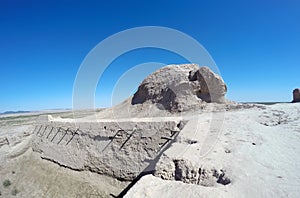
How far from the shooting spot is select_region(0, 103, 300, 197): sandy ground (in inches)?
135

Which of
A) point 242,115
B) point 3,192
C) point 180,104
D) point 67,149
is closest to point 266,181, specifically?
point 242,115

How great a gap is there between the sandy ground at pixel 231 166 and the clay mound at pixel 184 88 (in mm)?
1739

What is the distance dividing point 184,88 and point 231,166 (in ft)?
20.7

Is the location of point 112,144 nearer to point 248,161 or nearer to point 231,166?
point 231,166

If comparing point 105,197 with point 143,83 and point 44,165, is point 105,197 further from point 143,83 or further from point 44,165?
point 143,83

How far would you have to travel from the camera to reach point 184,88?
10.1 meters

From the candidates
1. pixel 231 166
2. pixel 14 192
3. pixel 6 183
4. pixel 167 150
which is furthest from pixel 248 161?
pixel 6 183

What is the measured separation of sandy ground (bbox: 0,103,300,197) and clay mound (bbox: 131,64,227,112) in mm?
1739

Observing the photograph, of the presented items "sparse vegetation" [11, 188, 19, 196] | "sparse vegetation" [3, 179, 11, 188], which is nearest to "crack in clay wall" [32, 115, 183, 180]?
"sparse vegetation" [11, 188, 19, 196]

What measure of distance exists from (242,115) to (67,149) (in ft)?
24.1

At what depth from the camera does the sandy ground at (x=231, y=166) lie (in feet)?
11.3

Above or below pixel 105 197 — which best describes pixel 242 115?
above

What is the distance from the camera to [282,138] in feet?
17.5

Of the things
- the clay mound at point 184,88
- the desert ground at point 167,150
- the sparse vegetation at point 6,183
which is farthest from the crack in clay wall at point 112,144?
the clay mound at point 184,88
